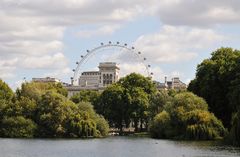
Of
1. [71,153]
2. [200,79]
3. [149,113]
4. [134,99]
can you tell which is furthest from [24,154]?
[134,99]

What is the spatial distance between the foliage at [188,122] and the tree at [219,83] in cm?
694

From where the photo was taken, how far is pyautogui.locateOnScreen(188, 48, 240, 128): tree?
82500 mm

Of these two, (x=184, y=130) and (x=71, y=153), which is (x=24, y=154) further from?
(x=184, y=130)

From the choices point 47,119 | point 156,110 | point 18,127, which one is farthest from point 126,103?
point 18,127

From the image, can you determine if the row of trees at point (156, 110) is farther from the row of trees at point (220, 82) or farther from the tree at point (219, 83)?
the tree at point (219, 83)

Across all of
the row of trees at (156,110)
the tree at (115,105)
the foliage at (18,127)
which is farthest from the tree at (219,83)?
the tree at (115,105)

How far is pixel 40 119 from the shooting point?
83062 mm

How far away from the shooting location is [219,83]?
277ft

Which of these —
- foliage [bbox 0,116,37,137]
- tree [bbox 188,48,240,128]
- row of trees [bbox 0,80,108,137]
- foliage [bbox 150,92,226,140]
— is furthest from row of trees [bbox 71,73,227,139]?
foliage [bbox 0,116,37,137]

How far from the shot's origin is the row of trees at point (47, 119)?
8200cm

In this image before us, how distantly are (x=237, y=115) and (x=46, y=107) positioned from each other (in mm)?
33117

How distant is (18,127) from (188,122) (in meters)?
22.1

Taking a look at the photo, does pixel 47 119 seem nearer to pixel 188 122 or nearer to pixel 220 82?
pixel 188 122

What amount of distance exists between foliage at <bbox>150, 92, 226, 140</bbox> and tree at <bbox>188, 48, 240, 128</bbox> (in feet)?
22.8
